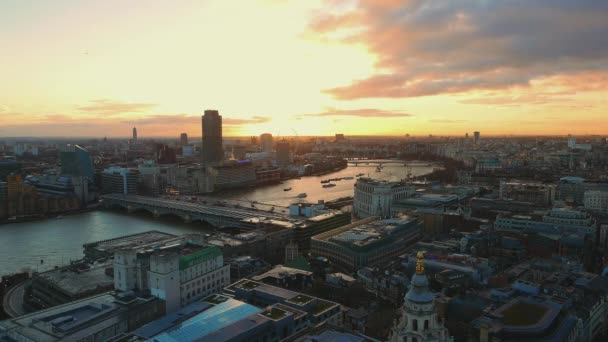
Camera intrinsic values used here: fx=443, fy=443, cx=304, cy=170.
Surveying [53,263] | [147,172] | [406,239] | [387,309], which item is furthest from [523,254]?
[147,172]

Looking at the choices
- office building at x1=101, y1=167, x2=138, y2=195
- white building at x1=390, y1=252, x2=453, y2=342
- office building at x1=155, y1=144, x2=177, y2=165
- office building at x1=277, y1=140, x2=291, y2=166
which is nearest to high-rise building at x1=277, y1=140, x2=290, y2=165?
office building at x1=277, y1=140, x2=291, y2=166

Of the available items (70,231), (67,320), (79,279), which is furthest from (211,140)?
(67,320)

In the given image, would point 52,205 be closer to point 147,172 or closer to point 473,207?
point 147,172

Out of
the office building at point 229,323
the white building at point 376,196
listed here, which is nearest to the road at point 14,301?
the office building at point 229,323

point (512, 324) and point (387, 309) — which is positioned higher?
point (512, 324)

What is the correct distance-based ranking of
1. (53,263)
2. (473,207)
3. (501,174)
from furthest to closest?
(501,174) → (473,207) → (53,263)

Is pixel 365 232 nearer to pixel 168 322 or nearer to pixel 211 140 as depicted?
pixel 168 322
